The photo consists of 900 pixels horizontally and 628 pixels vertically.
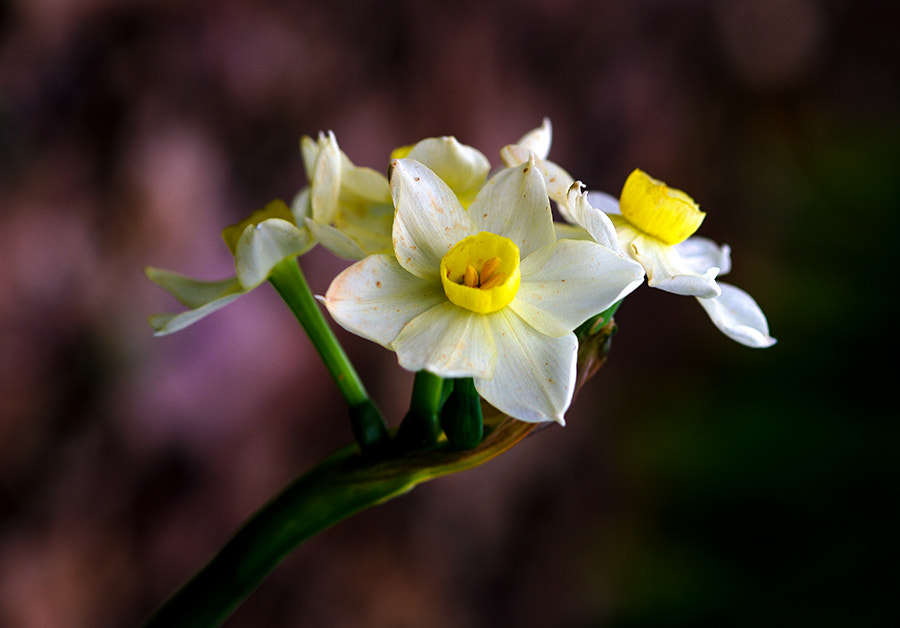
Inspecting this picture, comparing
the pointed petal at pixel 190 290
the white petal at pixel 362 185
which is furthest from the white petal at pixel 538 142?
the pointed petal at pixel 190 290

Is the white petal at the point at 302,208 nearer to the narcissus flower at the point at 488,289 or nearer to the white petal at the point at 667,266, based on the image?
the narcissus flower at the point at 488,289

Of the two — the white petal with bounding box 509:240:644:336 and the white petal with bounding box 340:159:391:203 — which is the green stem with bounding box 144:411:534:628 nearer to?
the white petal with bounding box 509:240:644:336

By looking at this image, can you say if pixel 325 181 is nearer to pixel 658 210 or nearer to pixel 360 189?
pixel 360 189

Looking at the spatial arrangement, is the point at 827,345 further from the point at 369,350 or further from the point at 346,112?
the point at 346,112

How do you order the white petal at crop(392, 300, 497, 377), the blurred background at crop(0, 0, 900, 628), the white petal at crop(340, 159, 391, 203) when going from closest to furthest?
the white petal at crop(392, 300, 497, 377), the white petal at crop(340, 159, 391, 203), the blurred background at crop(0, 0, 900, 628)

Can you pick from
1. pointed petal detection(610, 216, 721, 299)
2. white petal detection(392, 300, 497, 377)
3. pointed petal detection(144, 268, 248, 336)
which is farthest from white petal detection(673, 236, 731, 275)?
pointed petal detection(144, 268, 248, 336)

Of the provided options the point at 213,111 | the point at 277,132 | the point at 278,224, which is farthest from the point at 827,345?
the point at 278,224
